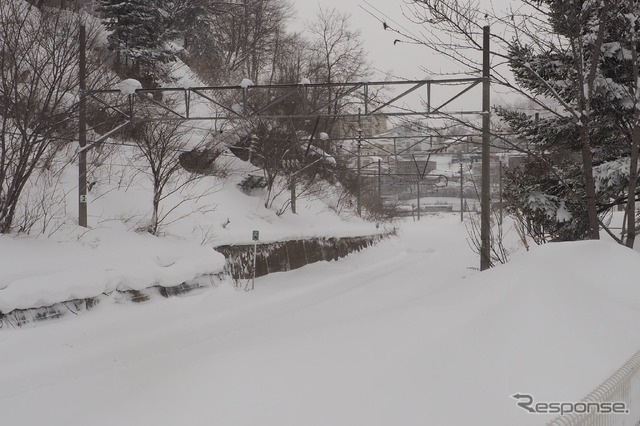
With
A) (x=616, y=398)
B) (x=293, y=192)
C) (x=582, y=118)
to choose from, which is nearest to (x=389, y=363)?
(x=616, y=398)

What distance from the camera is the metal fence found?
422 centimetres

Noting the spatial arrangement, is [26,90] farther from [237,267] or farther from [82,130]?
[237,267]

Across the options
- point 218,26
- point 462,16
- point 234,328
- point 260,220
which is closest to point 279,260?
point 260,220

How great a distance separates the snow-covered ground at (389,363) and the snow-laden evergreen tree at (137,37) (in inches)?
801

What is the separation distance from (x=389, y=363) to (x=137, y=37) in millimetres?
26742

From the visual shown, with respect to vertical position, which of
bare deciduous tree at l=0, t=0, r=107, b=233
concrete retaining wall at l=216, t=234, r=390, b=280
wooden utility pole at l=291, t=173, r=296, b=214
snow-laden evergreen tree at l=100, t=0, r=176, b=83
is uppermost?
snow-laden evergreen tree at l=100, t=0, r=176, b=83

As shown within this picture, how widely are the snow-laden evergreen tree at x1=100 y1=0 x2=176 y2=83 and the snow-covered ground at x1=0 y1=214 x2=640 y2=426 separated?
20.3 meters

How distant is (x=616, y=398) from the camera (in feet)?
15.9

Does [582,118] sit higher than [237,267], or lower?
higher

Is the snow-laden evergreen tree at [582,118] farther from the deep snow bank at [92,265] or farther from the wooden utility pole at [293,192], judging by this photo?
the wooden utility pole at [293,192]

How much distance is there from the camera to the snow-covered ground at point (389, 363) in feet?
18.2

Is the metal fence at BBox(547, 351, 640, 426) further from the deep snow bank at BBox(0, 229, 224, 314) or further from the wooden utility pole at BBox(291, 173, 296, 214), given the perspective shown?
the wooden utility pole at BBox(291, 173, 296, 214)

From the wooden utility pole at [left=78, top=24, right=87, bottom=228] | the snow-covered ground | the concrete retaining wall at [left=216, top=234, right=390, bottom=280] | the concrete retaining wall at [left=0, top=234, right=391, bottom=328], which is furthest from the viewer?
the concrete retaining wall at [left=216, top=234, right=390, bottom=280]

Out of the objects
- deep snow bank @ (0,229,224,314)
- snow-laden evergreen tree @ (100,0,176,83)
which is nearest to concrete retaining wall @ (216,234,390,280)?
deep snow bank @ (0,229,224,314)
